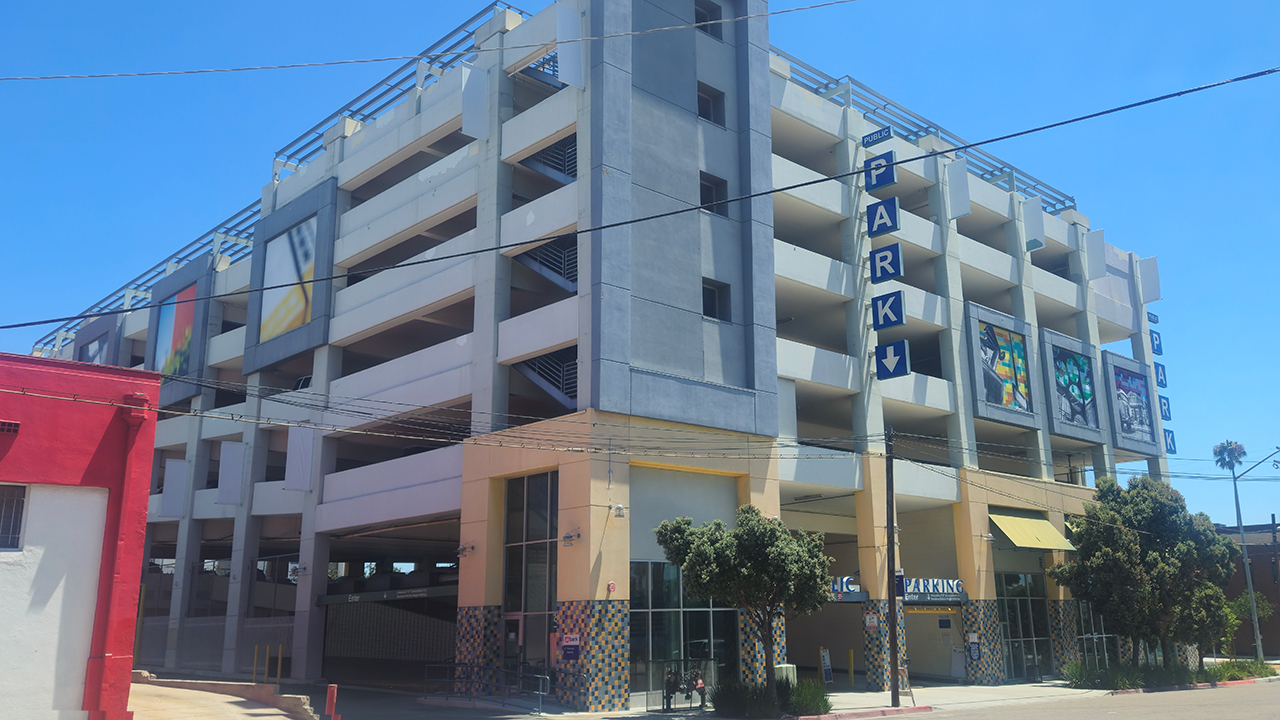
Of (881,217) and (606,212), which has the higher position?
(881,217)

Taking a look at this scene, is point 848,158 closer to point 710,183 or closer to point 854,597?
point 710,183

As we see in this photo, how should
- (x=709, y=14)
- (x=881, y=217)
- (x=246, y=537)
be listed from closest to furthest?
(x=709, y=14), (x=881, y=217), (x=246, y=537)

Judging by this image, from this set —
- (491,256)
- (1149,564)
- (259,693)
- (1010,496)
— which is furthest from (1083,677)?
(259,693)

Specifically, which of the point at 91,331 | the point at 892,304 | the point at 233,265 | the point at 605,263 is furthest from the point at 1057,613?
the point at 91,331

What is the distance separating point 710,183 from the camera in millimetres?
37875

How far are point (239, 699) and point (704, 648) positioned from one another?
569 inches

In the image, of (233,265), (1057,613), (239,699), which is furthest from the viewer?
(233,265)

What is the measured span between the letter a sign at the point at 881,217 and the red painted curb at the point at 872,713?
1954cm

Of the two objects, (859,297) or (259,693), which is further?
(859,297)

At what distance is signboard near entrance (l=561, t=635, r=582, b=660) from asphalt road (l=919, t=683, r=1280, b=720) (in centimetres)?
1030

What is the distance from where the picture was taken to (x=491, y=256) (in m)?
37.2

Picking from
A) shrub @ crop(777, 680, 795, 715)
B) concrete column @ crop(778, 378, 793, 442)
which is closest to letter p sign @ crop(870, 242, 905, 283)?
concrete column @ crop(778, 378, 793, 442)

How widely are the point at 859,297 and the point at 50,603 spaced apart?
32168mm

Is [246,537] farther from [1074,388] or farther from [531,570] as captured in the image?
[1074,388]
